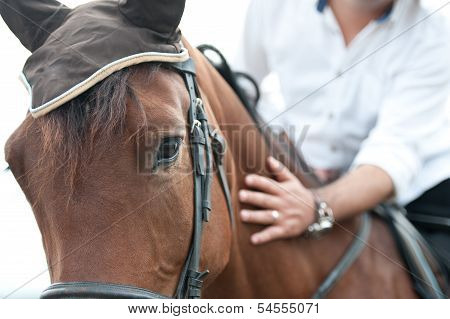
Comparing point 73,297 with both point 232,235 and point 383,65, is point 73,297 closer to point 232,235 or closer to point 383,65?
point 232,235

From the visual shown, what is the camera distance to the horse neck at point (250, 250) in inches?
63.7

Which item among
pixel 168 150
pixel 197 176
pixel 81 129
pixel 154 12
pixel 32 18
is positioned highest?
pixel 32 18

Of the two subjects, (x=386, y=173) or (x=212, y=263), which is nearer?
(x=212, y=263)

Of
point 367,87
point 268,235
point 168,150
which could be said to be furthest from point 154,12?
point 367,87

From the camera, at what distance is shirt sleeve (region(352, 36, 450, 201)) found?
6.12 ft

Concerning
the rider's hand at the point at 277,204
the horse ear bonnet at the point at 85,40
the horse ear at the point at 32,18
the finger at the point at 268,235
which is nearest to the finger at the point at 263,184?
the rider's hand at the point at 277,204

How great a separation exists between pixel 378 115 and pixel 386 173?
0.93ft

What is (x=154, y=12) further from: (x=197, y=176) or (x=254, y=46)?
(x=254, y=46)

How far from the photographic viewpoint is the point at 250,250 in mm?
1663

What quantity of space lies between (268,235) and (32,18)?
3.06 ft

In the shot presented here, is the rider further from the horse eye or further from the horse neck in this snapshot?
the horse eye

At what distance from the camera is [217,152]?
1.42 metres

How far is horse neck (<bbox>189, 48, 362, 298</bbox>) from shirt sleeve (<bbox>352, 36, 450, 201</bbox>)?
1.23 feet
